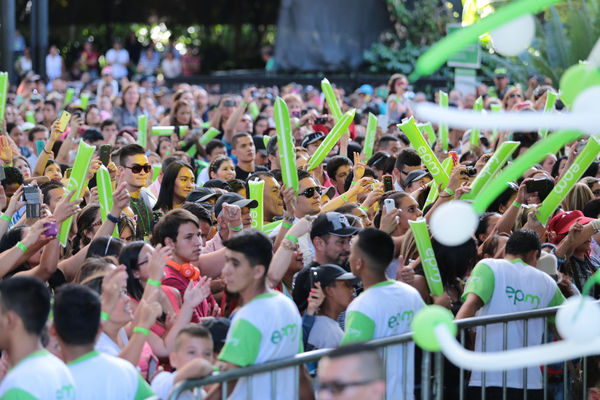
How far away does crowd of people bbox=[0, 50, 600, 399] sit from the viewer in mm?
4473

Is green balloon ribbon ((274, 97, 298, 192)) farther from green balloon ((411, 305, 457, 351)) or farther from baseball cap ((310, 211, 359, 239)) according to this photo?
green balloon ((411, 305, 457, 351))

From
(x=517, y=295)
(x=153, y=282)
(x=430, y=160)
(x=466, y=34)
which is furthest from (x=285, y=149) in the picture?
(x=466, y=34)

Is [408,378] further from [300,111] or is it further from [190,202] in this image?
[300,111]

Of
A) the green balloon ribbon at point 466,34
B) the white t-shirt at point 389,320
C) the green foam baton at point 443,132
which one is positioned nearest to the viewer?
the green balloon ribbon at point 466,34

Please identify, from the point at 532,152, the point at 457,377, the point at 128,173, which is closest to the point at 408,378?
the point at 457,377

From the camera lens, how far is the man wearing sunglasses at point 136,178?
8273 mm

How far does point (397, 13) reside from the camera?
86.6ft

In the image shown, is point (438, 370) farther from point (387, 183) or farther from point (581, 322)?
point (387, 183)

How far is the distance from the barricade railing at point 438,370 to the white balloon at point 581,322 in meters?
1.66

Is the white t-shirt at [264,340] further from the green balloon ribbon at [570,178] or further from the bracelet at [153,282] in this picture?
the green balloon ribbon at [570,178]

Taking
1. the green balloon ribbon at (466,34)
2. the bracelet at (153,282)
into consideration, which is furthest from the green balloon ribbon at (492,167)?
the green balloon ribbon at (466,34)

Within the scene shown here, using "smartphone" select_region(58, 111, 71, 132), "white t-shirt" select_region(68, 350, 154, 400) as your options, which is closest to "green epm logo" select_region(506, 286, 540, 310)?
"white t-shirt" select_region(68, 350, 154, 400)

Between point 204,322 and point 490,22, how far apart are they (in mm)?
2781

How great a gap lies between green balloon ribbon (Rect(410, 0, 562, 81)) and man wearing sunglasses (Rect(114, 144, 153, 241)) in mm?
5415
